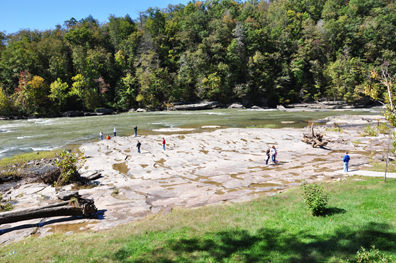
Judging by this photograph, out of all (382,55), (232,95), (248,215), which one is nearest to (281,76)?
(232,95)

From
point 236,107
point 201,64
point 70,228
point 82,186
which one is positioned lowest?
point 82,186

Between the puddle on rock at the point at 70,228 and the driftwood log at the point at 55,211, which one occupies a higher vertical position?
the driftwood log at the point at 55,211

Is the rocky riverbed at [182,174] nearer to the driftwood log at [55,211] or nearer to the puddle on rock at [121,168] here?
the puddle on rock at [121,168]

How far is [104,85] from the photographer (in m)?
75.7

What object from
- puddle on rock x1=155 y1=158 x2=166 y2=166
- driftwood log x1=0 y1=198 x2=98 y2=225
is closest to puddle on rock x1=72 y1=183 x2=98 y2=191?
driftwood log x1=0 y1=198 x2=98 y2=225

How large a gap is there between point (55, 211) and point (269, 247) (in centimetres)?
855

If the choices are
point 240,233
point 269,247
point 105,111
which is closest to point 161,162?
point 240,233

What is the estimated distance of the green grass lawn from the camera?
575 centimetres

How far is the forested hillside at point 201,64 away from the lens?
67.2 meters

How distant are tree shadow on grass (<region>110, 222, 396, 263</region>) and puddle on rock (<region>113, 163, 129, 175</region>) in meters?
11.1

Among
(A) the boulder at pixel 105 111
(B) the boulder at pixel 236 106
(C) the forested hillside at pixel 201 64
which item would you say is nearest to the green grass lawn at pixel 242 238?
(B) the boulder at pixel 236 106

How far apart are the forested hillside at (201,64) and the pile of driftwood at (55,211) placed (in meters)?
66.7

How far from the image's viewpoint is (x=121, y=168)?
58.1ft

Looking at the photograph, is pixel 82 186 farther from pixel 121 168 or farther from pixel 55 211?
pixel 55 211
